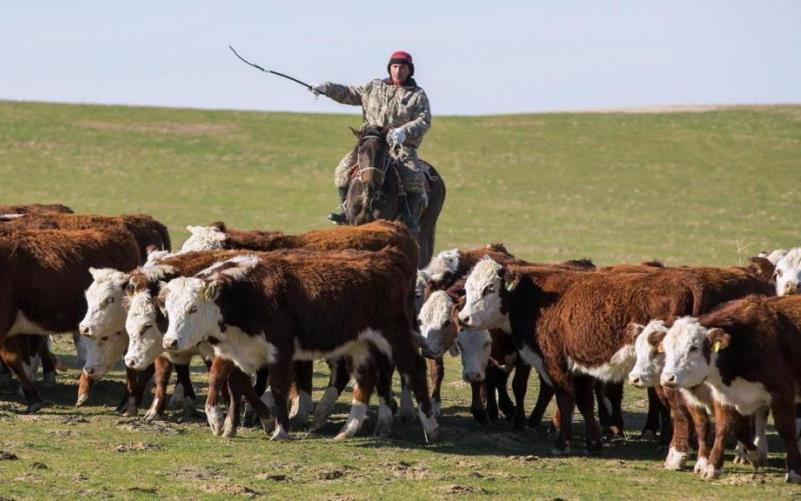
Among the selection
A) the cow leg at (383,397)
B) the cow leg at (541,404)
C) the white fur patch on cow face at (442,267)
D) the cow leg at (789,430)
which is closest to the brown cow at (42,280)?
the cow leg at (383,397)

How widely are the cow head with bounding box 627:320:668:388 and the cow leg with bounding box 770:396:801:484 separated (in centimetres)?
94

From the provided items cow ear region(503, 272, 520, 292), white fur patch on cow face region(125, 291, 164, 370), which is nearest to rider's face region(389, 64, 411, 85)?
cow ear region(503, 272, 520, 292)

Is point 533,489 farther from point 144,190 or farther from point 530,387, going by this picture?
point 144,190

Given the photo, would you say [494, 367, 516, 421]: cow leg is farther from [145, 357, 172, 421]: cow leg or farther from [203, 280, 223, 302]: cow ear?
[203, 280, 223, 302]: cow ear

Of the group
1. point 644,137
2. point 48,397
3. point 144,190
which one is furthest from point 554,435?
point 644,137

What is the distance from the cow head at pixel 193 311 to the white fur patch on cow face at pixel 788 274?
5.75m

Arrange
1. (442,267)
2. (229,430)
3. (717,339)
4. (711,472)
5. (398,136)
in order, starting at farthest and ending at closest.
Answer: (398,136) < (442,267) < (229,430) < (711,472) < (717,339)

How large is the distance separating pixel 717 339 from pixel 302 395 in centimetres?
416

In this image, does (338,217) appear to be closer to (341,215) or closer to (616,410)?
(341,215)

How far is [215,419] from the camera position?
482 inches

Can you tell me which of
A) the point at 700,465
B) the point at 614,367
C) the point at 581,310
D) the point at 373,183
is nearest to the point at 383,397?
the point at 581,310

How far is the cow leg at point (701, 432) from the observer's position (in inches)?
432

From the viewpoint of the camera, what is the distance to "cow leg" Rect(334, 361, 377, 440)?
12.5m

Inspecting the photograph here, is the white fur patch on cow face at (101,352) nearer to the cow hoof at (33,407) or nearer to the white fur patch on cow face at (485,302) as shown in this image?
A: the cow hoof at (33,407)
